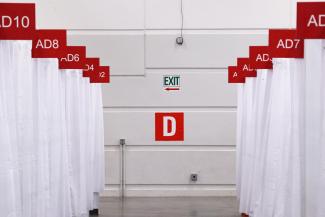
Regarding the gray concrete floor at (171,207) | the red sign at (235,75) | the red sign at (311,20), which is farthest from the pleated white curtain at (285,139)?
the gray concrete floor at (171,207)

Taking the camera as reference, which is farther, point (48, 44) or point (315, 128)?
point (48, 44)

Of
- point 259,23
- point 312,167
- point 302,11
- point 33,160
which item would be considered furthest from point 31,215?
point 259,23

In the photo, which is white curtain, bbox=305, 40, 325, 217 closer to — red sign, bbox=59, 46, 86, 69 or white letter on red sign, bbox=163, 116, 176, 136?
red sign, bbox=59, 46, 86, 69

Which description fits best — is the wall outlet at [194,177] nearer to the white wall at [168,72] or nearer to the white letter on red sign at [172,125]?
the white wall at [168,72]

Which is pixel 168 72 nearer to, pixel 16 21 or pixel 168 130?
pixel 168 130

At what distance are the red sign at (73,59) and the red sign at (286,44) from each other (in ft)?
8.10

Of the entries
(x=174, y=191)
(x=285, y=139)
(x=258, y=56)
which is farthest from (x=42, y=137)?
(x=174, y=191)

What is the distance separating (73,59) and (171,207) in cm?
384

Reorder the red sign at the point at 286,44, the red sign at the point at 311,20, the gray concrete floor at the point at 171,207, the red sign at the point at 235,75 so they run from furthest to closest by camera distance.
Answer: the gray concrete floor at the point at 171,207
the red sign at the point at 235,75
the red sign at the point at 286,44
the red sign at the point at 311,20

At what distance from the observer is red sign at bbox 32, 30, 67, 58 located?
19.6 ft

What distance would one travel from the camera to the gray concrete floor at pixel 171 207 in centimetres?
964

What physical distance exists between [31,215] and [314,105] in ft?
8.61

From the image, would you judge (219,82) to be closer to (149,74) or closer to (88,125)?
(149,74)

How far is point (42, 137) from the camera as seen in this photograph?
5.88 m
